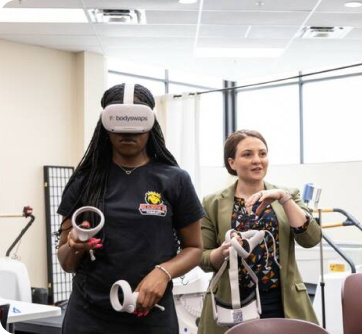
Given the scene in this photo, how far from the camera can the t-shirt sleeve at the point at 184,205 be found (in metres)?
1.53

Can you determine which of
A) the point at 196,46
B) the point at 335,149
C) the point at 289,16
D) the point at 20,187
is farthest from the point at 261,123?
the point at 20,187

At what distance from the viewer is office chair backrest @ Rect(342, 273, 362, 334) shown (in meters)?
2.42

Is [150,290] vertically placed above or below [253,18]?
below

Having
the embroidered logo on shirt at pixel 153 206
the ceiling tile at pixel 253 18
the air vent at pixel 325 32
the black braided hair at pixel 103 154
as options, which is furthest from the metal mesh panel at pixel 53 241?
the embroidered logo on shirt at pixel 153 206

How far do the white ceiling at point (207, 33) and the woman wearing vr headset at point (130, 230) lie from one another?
3.46 meters

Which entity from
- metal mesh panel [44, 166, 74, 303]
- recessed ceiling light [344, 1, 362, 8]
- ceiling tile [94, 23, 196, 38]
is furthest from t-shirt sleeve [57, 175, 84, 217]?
metal mesh panel [44, 166, 74, 303]

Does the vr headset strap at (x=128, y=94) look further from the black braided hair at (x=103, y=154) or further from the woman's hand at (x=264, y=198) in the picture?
the woman's hand at (x=264, y=198)

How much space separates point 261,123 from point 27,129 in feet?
10.2

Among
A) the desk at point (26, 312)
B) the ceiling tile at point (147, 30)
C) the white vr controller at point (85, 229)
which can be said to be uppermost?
the ceiling tile at point (147, 30)

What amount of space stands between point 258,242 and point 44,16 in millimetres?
3922

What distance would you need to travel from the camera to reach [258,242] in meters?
1.93

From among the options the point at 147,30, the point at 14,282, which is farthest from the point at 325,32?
the point at 14,282

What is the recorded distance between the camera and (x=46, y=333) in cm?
487

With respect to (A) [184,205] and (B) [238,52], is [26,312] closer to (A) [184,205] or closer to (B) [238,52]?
(A) [184,205]
